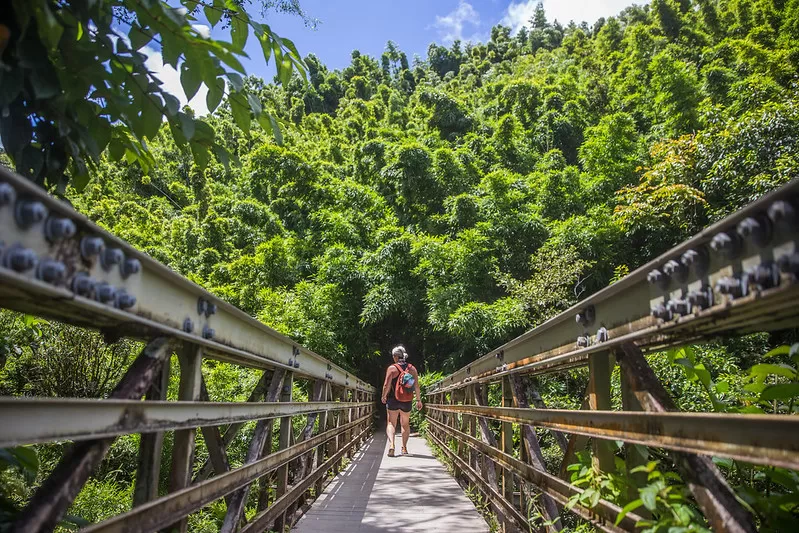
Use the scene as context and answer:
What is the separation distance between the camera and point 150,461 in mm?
1623

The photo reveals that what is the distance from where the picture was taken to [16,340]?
12.1 feet

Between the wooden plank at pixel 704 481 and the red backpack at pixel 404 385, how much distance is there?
237 inches

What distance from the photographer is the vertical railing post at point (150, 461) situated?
5.23 ft

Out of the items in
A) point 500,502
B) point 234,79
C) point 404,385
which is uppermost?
point 234,79

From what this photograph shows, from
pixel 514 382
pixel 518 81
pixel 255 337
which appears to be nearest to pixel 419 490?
pixel 514 382

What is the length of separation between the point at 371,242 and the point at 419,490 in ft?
46.2

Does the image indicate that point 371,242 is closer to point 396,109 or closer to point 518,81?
point 518,81

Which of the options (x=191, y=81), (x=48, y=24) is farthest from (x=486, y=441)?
(x=48, y=24)

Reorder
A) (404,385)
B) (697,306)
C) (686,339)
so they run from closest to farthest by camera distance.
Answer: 1. (697,306)
2. (686,339)
3. (404,385)

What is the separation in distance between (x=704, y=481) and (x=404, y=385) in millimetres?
6364

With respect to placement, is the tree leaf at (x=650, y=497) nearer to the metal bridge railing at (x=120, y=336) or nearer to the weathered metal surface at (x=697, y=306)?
the weathered metal surface at (x=697, y=306)

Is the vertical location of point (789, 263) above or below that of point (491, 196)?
below

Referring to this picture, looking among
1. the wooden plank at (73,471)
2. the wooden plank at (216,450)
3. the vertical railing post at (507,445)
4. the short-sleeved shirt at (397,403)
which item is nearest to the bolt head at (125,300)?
the wooden plank at (73,471)

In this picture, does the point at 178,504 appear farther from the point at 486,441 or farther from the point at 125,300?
the point at 486,441
